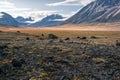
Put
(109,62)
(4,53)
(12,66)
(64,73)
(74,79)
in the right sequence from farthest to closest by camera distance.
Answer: (4,53) < (109,62) < (12,66) < (64,73) < (74,79)

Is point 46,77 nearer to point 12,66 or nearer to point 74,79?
point 74,79

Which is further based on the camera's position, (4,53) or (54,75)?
(4,53)

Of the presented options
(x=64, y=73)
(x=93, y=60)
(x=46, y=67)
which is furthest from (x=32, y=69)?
(x=93, y=60)

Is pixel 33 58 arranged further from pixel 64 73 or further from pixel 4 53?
pixel 64 73

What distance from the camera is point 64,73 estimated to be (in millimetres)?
37594

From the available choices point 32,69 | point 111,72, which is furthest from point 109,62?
point 32,69

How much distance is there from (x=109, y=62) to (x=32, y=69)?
1366cm

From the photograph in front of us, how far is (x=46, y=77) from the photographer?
35719mm

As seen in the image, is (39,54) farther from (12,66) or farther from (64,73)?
(64,73)

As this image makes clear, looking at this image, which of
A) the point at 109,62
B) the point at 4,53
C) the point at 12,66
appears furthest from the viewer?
the point at 4,53

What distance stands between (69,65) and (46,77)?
7.26 metres

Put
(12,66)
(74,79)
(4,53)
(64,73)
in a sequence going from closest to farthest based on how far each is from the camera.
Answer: (74,79) < (64,73) < (12,66) < (4,53)

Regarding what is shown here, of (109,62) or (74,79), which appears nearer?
(74,79)

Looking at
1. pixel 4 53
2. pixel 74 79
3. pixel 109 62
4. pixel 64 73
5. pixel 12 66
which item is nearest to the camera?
pixel 74 79
